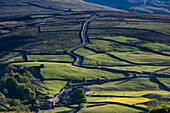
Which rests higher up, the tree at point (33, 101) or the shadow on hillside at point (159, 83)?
the shadow on hillside at point (159, 83)

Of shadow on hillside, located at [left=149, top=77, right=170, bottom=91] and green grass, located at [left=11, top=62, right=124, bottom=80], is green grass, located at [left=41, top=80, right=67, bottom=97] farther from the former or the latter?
shadow on hillside, located at [left=149, top=77, right=170, bottom=91]

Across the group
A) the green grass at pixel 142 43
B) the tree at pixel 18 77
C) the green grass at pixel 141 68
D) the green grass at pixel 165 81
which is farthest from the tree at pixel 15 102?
the green grass at pixel 142 43

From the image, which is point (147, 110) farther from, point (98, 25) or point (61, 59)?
point (98, 25)

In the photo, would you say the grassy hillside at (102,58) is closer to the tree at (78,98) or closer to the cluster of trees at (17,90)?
the tree at (78,98)

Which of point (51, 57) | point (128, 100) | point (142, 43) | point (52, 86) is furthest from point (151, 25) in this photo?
point (128, 100)

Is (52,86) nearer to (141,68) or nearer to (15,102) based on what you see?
(15,102)

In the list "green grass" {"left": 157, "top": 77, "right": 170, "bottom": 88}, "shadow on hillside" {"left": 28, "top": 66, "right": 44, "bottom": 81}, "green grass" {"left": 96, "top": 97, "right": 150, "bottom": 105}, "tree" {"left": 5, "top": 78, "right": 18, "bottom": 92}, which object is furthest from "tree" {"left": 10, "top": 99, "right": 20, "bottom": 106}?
"green grass" {"left": 157, "top": 77, "right": 170, "bottom": 88}

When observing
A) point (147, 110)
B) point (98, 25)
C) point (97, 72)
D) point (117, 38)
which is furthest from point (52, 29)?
point (147, 110)

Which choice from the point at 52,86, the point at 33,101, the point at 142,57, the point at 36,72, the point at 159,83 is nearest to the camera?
the point at 33,101
